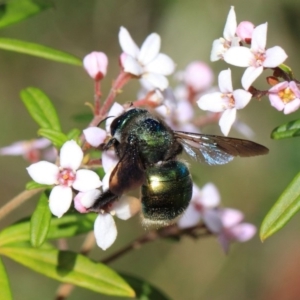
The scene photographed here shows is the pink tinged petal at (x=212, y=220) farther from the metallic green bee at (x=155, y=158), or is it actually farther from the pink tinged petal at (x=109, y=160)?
the pink tinged petal at (x=109, y=160)

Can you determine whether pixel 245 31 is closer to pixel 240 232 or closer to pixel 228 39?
pixel 228 39

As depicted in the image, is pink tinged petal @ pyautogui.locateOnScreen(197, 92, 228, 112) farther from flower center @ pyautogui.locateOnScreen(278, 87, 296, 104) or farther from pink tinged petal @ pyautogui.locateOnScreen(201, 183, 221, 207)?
pink tinged petal @ pyautogui.locateOnScreen(201, 183, 221, 207)

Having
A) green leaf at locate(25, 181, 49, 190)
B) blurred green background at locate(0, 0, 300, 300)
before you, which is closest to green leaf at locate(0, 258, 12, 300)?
green leaf at locate(25, 181, 49, 190)

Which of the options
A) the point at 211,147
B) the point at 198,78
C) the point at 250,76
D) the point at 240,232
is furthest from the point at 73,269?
the point at 198,78

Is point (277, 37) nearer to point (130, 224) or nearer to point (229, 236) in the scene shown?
point (130, 224)

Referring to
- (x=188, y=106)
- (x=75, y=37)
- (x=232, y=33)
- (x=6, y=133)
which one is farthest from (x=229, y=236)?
(x=75, y=37)

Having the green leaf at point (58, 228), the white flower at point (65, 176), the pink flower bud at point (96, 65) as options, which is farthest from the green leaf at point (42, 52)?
the green leaf at point (58, 228)
